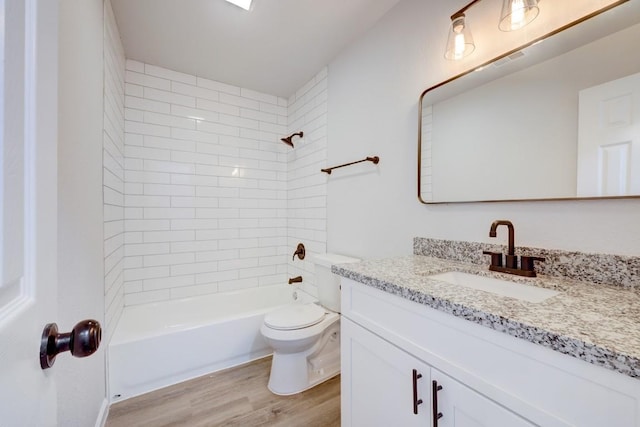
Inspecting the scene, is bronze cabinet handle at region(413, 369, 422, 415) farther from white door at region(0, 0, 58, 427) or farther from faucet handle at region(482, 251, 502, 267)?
white door at region(0, 0, 58, 427)

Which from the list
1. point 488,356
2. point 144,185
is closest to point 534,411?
point 488,356

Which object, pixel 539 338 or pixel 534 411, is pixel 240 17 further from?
pixel 534 411

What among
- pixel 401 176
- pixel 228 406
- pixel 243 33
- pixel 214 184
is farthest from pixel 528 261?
pixel 214 184

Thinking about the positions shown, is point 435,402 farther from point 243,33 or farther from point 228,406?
point 243,33

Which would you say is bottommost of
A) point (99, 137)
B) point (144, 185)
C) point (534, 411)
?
point (534, 411)

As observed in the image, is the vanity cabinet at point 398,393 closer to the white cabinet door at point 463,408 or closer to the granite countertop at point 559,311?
the white cabinet door at point 463,408

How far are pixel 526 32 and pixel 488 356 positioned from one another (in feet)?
4.04

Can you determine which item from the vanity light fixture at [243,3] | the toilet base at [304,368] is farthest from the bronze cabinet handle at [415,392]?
the vanity light fixture at [243,3]

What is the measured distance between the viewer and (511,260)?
1.04 m

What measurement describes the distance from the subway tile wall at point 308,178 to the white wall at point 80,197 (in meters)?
1.50

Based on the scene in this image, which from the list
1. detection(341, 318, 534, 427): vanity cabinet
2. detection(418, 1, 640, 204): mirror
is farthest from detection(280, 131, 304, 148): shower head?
detection(341, 318, 534, 427): vanity cabinet

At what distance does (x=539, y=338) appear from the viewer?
538 millimetres

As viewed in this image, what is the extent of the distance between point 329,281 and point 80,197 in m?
1.46

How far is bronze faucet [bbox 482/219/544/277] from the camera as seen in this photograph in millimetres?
1002
